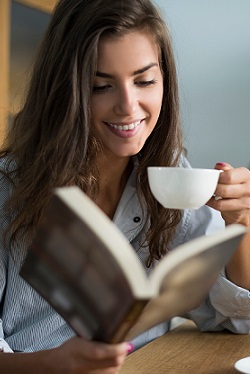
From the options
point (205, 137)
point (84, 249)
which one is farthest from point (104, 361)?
point (205, 137)

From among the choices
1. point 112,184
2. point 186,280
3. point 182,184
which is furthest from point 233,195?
point 186,280

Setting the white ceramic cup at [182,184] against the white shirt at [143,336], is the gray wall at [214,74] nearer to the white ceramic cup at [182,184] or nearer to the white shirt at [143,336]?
the white shirt at [143,336]

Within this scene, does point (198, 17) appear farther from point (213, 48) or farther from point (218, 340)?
point (218, 340)

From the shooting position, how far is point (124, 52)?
1.54 meters

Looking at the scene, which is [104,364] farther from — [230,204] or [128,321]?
[230,204]

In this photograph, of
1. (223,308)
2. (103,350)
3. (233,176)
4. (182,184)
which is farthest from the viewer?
(223,308)

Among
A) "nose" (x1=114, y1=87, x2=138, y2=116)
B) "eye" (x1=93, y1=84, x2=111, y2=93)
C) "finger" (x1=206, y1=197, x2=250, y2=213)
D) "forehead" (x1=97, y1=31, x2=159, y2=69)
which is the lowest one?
"finger" (x1=206, y1=197, x2=250, y2=213)

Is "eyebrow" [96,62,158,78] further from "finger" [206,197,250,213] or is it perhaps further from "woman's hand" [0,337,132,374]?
"woman's hand" [0,337,132,374]

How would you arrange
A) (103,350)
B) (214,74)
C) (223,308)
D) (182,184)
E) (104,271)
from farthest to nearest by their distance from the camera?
(214,74)
(223,308)
(182,184)
(103,350)
(104,271)

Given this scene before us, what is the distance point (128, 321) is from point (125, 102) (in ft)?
2.36

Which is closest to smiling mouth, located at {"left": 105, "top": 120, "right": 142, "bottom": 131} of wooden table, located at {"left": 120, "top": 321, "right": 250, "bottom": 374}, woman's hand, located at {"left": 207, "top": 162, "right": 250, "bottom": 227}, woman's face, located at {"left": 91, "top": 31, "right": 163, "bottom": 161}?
woman's face, located at {"left": 91, "top": 31, "right": 163, "bottom": 161}

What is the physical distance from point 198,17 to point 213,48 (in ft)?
0.67

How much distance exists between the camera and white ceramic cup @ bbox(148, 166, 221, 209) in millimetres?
1277

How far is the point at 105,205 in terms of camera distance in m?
1.83
